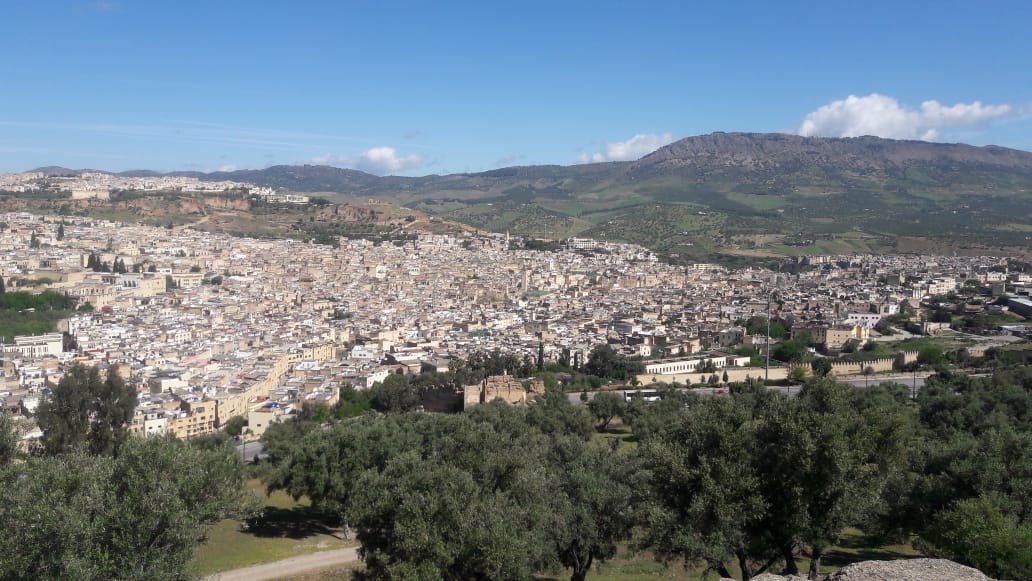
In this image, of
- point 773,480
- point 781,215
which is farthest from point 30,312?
point 781,215

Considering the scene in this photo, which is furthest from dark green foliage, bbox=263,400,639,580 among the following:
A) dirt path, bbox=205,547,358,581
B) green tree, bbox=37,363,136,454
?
green tree, bbox=37,363,136,454

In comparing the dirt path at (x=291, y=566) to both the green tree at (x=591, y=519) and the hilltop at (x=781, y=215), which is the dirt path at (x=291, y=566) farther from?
the hilltop at (x=781, y=215)

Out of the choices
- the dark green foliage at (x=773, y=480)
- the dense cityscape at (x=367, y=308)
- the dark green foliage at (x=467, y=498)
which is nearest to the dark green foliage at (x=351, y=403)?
the dense cityscape at (x=367, y=308)

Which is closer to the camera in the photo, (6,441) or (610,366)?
(6,441)

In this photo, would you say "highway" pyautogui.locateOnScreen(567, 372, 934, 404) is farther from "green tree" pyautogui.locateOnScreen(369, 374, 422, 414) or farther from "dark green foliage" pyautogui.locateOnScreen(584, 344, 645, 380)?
"green tree" pyautogui.locateOnScreen(369, 374, 422, 414)

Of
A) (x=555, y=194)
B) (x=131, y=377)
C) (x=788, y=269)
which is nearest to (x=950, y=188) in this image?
(x=555, y=194)

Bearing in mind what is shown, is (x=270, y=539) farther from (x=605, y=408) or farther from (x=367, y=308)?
(x=367, y=308)

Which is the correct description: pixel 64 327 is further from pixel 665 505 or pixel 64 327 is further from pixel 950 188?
pixel 950 188
